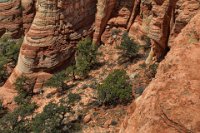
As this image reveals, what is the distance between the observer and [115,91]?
26.5 metres

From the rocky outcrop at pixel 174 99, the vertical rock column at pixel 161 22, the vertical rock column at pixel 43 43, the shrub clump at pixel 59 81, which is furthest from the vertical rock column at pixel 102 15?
the rocky outcrop at pixel 174 99

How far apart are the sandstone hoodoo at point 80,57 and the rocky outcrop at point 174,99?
995 cm

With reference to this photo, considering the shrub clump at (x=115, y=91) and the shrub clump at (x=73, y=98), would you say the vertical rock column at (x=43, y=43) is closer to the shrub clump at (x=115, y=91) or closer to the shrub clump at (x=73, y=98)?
the shrub clump at (x=73, y=98)

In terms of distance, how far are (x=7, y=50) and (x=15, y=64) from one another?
168cm

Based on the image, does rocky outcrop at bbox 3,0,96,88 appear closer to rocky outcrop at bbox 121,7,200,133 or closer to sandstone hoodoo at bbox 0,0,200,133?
sandstone hoodoo at bbox 0,0,200,133

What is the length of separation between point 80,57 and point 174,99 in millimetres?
24889

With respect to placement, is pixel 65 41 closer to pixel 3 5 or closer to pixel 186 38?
pixel 3 5

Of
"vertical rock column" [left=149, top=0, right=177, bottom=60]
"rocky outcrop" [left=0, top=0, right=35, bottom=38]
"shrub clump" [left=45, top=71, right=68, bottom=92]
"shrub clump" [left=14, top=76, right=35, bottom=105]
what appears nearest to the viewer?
"vertical rock column" [left=149, top=0, right=177, bottom=60]

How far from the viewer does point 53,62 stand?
34.6 meters

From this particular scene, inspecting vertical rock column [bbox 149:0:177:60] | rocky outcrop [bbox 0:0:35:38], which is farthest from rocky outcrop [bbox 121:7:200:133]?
rocky outcrop [bbox 0:0:35:38]

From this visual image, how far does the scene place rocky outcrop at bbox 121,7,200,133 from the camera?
9047 millimetres

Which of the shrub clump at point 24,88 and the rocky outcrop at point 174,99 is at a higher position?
the rocky outcrop at point 174,99

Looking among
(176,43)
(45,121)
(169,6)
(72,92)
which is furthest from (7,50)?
(176,43)

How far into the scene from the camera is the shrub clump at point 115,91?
26.0 meters
